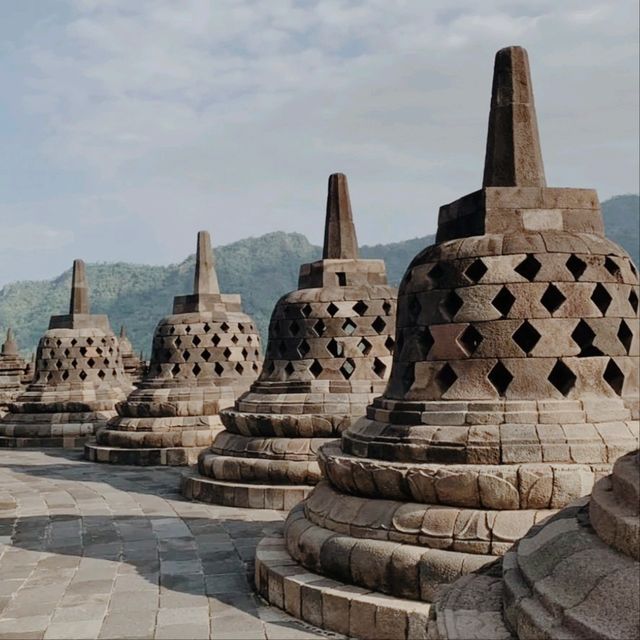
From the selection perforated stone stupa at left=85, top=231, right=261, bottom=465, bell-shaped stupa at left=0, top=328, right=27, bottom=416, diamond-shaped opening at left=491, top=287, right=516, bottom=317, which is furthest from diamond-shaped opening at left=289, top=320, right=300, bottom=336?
bell-shaped stupa at left=0, top=328, right=27, bottom=416

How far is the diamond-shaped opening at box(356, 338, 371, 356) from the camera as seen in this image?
36.9 feet

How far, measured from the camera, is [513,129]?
6.84 m

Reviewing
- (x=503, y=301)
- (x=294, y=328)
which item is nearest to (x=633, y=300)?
(x=503, y=301)

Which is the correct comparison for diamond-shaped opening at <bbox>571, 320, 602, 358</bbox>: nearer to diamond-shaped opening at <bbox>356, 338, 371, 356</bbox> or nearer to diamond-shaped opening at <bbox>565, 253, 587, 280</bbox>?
diamond-shaped opening at <bbox>565, 253, 587, 280</bbox>

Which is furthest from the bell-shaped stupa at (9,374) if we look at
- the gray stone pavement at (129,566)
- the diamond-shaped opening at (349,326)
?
the diamond-shaped opening at (349,326)

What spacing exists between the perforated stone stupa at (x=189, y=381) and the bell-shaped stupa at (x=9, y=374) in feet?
26.4

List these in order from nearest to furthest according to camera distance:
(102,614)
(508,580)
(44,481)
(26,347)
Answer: (508,580) < (102,614) < (44,481) < (26,347)

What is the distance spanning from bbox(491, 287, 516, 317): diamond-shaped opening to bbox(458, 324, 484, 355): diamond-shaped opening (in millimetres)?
Answer: 245

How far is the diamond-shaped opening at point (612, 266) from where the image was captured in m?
6.65

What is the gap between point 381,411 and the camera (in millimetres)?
6727

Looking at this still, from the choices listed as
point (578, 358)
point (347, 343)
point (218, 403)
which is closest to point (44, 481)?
point (218, 403)

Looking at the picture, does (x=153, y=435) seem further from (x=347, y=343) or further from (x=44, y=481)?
(x=347, y=343)

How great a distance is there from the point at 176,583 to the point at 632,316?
432cm

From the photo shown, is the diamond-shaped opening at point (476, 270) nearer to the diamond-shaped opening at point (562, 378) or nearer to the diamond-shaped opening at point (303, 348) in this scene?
the diamond-shaped opening at point (562, 378)
